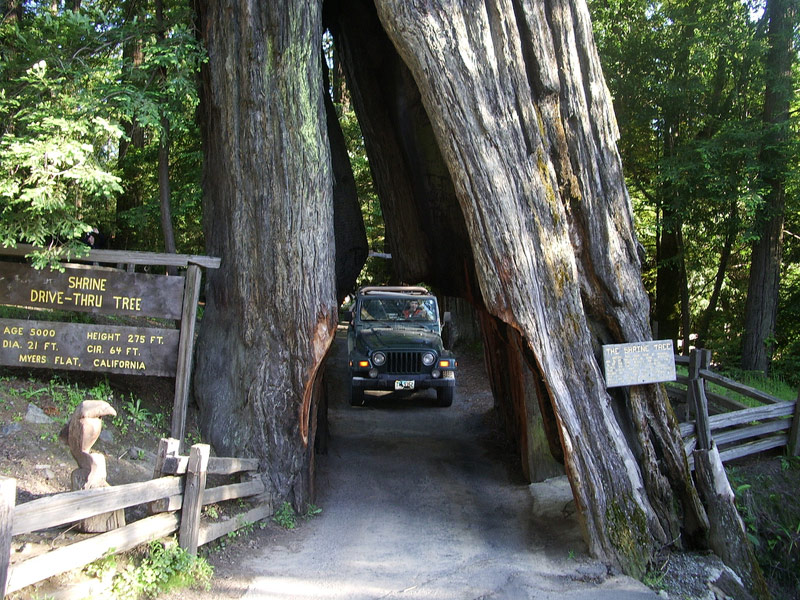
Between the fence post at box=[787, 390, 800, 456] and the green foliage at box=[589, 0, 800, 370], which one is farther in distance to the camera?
the green foliage at box=[589, 0, 800, 370]

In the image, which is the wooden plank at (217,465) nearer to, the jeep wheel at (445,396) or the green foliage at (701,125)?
the jeep wheel at (445,396)

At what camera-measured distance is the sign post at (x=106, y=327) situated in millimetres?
6395

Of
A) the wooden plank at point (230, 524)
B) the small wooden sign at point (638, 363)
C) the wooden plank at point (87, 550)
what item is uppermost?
the small wooden sign at point (638, 363)

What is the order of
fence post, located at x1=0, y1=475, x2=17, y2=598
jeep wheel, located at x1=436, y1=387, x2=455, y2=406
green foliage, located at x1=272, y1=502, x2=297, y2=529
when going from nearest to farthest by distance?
fence post, located at x1=0, y1=475, x2=17, y2=598
green foliage, located at x1=272, y1=502, x2=297, y2=529
jeep wheel, located at x1=436, y1=387, x2=455, y2=406

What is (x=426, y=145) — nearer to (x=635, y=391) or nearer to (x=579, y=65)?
(x=579, y=65)

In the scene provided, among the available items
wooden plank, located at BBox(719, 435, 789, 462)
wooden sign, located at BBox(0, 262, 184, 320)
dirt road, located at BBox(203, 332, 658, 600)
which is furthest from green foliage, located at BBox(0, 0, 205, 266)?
wooden plank, located at BBox(719, 435, 789, 462)

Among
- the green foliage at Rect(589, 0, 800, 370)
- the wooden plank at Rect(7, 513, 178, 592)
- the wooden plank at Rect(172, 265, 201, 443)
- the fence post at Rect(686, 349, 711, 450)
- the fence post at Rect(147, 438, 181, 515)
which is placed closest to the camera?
the wooden plank at Rect(7, 513, 178, 592)

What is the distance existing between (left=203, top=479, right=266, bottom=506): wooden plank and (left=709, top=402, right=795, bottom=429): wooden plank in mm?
5784

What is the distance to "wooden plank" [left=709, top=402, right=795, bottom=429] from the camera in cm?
825


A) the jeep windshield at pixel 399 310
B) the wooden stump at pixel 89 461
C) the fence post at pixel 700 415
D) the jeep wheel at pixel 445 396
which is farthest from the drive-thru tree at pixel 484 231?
the jeep windshield at pixel 399 310

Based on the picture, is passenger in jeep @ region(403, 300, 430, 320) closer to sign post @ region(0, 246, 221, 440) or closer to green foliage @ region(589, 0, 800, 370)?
green foliage @ region(589, 0, 800, 370)

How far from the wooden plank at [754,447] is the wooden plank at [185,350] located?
6.89 m

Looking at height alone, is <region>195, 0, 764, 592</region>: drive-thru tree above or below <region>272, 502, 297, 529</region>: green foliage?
above

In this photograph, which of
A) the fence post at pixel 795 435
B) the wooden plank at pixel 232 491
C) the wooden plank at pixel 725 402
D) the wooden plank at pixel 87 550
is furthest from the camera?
the wooden plank at pixel 725 402
